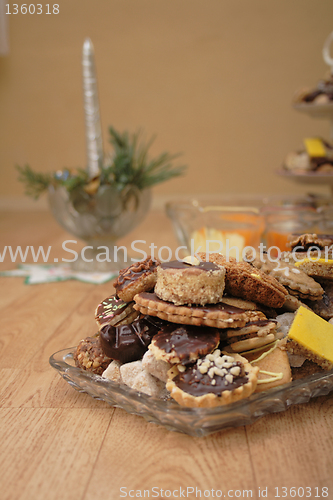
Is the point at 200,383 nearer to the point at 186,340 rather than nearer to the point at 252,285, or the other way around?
the point at 186,340

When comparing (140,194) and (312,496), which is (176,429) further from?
(140,194)

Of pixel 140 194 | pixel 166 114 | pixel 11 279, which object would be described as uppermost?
pixel 166 114

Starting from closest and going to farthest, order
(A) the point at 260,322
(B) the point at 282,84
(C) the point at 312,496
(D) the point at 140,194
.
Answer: (C) the point at 312,496
(A) the point at 260,322
(D) the point at 140,194
(B) the point at 282,84

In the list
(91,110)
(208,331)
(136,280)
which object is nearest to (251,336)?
(208,331)

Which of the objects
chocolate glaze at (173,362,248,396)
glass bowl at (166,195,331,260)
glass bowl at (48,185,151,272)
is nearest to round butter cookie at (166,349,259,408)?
chocolate glaze at (173,362,248,396)

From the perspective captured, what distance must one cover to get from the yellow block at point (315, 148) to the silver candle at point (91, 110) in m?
0.84

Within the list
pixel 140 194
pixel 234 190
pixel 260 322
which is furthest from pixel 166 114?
pixel 260 322

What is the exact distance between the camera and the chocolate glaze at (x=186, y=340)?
55cm

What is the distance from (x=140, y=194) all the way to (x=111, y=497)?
106 centimetres

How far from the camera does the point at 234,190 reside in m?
3.29

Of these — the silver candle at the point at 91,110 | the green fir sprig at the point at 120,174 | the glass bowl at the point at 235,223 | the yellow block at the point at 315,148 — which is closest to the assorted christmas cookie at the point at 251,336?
the glass bowl at the point at 235,223

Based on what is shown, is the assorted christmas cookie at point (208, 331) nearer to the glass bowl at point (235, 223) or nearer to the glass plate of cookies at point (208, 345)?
the glass plate of cookies at point (208, 345)

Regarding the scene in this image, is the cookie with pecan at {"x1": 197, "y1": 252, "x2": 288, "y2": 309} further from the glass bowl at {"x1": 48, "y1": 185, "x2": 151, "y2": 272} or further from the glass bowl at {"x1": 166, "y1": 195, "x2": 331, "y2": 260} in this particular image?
the glass bowl at {"x1": 48, "y1": 185, "x2": 151, "y2": 272}

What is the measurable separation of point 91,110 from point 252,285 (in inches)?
40.5
